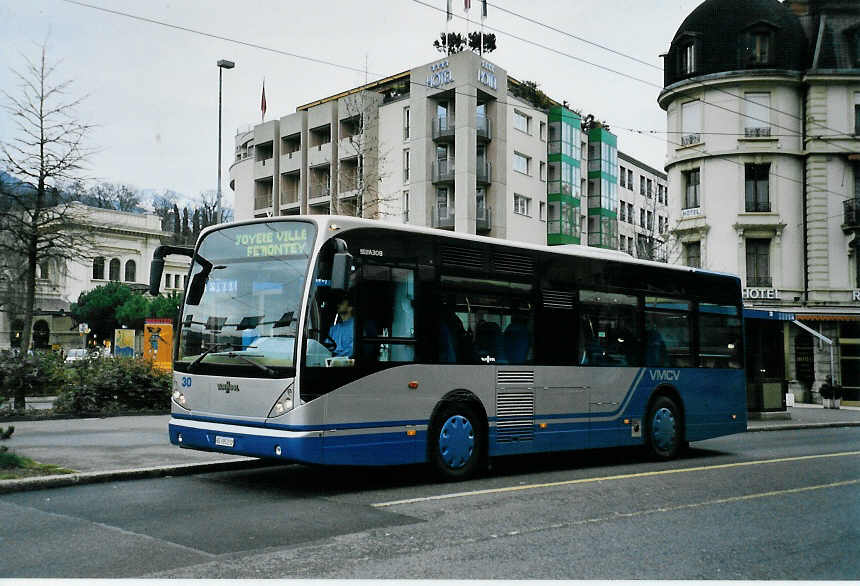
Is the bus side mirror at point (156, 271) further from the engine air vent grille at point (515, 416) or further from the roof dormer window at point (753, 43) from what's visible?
the roof dormer window at point (753, 43)

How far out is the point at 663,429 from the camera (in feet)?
47.3

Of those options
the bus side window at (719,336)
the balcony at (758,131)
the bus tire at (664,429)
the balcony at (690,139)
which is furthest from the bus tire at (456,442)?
the balcony at (758,131)

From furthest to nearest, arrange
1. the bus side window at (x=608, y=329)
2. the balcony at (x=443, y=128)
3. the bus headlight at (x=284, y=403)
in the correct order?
1. the balcony at (x=443, y=128)
2. the bus side window at (x=608, y=329)
3. the bus headlight at (x=284, y=403)

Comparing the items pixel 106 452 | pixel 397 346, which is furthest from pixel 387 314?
pixel 106 452

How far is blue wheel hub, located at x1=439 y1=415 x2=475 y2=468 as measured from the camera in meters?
10.9

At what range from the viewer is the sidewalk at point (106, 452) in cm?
1040

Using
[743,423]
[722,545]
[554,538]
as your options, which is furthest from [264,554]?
[743,423]

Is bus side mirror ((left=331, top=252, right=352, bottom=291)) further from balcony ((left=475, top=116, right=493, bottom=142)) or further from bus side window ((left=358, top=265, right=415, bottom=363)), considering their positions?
balcony ((left=475, top=116, right=493, bottom=142))

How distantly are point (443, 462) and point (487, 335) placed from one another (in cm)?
175

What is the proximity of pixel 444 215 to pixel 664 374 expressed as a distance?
40834mm

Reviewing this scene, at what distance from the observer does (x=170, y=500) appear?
30.2ft

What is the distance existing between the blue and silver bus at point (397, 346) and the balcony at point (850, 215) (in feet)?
97.2

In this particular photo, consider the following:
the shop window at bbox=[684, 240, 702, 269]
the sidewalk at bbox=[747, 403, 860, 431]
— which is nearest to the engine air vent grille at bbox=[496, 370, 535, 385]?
the sidewalk at bbox=[747, 403, 860, 431]

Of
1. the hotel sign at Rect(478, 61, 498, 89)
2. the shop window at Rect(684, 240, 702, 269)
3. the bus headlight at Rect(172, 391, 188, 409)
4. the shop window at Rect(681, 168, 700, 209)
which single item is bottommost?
the bus headlight at Rect(172, 391, 188, 409)
